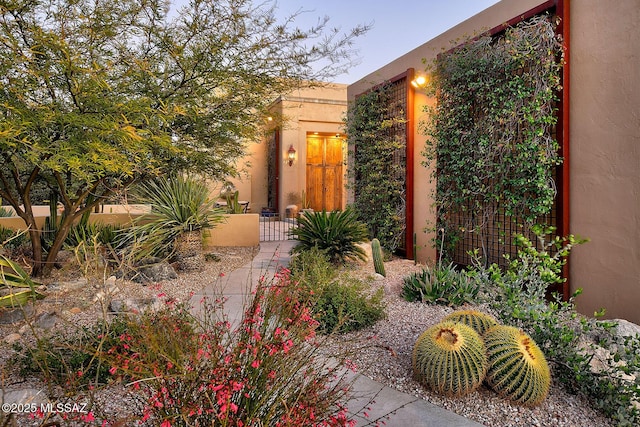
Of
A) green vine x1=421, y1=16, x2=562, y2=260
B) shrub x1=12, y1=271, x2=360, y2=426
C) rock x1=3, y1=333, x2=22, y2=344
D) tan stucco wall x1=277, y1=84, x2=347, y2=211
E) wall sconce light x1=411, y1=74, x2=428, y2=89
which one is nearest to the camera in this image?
shrub x1=12, y1=271, x2=360, y2=426

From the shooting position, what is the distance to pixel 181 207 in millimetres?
5824

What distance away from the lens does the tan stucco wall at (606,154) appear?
3670 mm

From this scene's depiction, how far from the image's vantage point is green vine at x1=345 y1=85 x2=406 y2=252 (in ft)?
22.6

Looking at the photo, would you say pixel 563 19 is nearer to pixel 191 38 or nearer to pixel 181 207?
pixel 191 38

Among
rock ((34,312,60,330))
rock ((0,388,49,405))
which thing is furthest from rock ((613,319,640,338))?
rock ((34,312,60,330))

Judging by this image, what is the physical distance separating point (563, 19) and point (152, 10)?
4.62 metres

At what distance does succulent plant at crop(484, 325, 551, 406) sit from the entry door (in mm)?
10505

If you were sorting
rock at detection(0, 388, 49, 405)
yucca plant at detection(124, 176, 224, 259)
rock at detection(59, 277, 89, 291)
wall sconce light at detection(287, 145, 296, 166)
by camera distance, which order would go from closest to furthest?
1. rock at detection(0, 388, 49, 405)
2. rock at detection(59, 277, 89, 291)
3. yucca plant at detection(124, 176, 224, 259)
4. wall sconce light at detection(287, 145, 296, 166)

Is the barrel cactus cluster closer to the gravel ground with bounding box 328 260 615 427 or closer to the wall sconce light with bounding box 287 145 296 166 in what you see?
the gravel ground with bounding box 328 260 615 427

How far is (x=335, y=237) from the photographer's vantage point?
18.5 feet

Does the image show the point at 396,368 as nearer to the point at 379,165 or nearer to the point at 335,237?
the point at 335,237

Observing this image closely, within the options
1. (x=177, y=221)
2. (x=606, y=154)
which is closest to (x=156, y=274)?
(x=177, y=221)

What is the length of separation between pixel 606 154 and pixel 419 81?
10.3 feet

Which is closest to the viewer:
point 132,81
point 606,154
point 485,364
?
point 485,364
